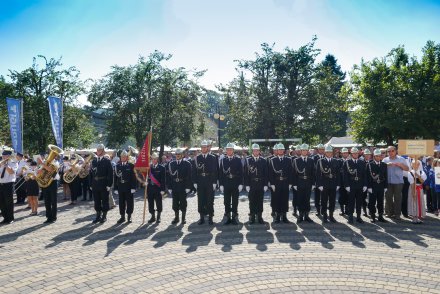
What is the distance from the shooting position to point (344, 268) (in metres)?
6.29

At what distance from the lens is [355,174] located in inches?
413

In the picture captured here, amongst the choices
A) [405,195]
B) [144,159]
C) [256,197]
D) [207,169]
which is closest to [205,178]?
[207,169]

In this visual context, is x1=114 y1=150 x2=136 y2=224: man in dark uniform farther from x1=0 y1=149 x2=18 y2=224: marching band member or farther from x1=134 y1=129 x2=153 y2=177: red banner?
x1=0 y1=149 x2=18 y2=224: marching band member

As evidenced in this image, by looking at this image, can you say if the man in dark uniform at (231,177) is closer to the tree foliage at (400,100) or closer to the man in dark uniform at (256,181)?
the man in dark uniform at (256,181)

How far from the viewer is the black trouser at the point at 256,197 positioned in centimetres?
1048

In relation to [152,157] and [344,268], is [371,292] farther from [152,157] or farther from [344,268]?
[152,157]

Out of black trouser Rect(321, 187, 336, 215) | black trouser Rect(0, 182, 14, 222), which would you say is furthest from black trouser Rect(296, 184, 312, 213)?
black trouser Rect(0, 182, 14, 222)

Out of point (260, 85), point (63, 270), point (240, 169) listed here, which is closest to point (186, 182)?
point (240, 169)

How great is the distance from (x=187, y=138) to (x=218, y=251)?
21.3 metres

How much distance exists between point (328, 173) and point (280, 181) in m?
1.51

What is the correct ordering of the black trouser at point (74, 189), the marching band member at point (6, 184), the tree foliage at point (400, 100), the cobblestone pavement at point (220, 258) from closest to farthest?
the cobblestone pavement at point (220, 258) → the marching band member at point (6, 184) → the black trouser at point (74, 189) → the tree foliage at point (400, 100)

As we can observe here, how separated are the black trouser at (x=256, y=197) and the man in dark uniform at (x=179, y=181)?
2037 millimetres

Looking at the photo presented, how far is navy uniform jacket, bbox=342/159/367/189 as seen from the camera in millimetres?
10469

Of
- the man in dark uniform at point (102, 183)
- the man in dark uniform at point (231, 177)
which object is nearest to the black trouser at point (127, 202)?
the man in dark uniform at point (102, 183)
